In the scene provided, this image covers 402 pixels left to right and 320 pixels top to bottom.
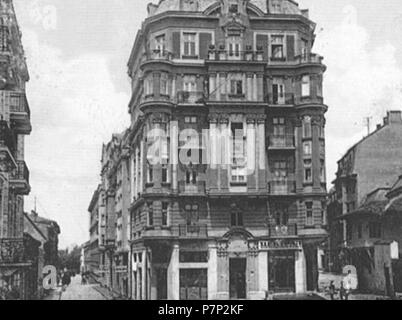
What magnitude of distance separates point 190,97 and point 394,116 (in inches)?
180

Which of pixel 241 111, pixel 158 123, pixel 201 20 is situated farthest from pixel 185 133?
pixel 201 20

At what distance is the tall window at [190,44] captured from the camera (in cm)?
1520

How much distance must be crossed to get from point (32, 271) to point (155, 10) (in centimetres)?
589

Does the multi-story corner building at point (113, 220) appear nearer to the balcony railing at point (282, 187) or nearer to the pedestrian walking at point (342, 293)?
the balcony railing at point (282, 187)

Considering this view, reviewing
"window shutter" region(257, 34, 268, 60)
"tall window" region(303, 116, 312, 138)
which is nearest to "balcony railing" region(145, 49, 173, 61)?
"window shutter" region(257, 34, 268, 60)

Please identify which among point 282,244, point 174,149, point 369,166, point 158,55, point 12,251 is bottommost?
point 12,251

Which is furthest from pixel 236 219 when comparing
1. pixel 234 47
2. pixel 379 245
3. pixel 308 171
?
pixel 234 47

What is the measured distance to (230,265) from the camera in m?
15.4

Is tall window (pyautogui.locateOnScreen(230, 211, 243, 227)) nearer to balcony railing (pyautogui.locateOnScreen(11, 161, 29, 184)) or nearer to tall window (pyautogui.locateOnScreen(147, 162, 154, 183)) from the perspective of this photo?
tall window (pyautogui.locateOnScreen(147, 162, 154, 183))

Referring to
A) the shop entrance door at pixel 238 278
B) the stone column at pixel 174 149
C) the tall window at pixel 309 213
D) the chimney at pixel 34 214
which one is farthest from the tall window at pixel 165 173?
the tall window at pixel 309 213

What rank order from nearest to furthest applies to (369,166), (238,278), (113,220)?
1. (238,278)
2. (113,220)
3. (369,166)

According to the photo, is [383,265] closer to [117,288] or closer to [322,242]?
[322,242]

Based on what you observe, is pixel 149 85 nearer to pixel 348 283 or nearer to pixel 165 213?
pixel 165 213

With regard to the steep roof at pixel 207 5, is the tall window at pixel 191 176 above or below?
below
